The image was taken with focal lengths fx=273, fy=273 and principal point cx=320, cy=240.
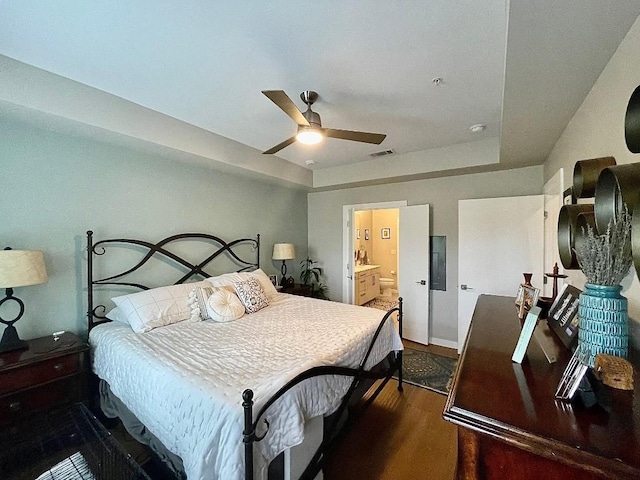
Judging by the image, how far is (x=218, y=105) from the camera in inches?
96.8

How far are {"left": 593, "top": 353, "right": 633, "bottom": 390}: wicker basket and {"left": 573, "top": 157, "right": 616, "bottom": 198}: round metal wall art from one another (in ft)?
3.14

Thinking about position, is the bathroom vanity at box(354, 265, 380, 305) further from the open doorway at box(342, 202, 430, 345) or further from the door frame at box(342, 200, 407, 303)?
the open doorway at box(342, 202, 430, 345)

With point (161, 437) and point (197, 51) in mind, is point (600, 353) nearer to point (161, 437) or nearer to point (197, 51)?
point (161, 437)

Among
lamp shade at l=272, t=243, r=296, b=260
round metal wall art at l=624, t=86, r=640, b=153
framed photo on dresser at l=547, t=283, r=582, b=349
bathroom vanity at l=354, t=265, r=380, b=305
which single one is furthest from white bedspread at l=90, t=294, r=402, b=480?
bathroom vanity at l=354, t=265, r=380, b=305

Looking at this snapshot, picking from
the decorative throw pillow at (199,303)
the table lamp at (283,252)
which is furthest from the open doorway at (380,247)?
the decorative throw pillow at (199,303)

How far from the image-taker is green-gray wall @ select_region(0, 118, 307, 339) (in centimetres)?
216

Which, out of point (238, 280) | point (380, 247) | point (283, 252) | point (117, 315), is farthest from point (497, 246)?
point (380, 247)

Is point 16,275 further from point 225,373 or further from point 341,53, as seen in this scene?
point 341,53

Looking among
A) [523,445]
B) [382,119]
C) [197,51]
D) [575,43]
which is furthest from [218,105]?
[523,445]

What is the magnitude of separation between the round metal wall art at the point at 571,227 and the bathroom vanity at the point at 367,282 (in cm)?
383

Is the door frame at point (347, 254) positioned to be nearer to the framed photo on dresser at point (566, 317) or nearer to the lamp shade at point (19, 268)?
the framed photo on dresser at point (566, 317)

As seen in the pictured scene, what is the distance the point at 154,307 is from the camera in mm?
2445

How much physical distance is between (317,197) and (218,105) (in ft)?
9.52

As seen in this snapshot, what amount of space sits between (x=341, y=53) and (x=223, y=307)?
2.30 m
